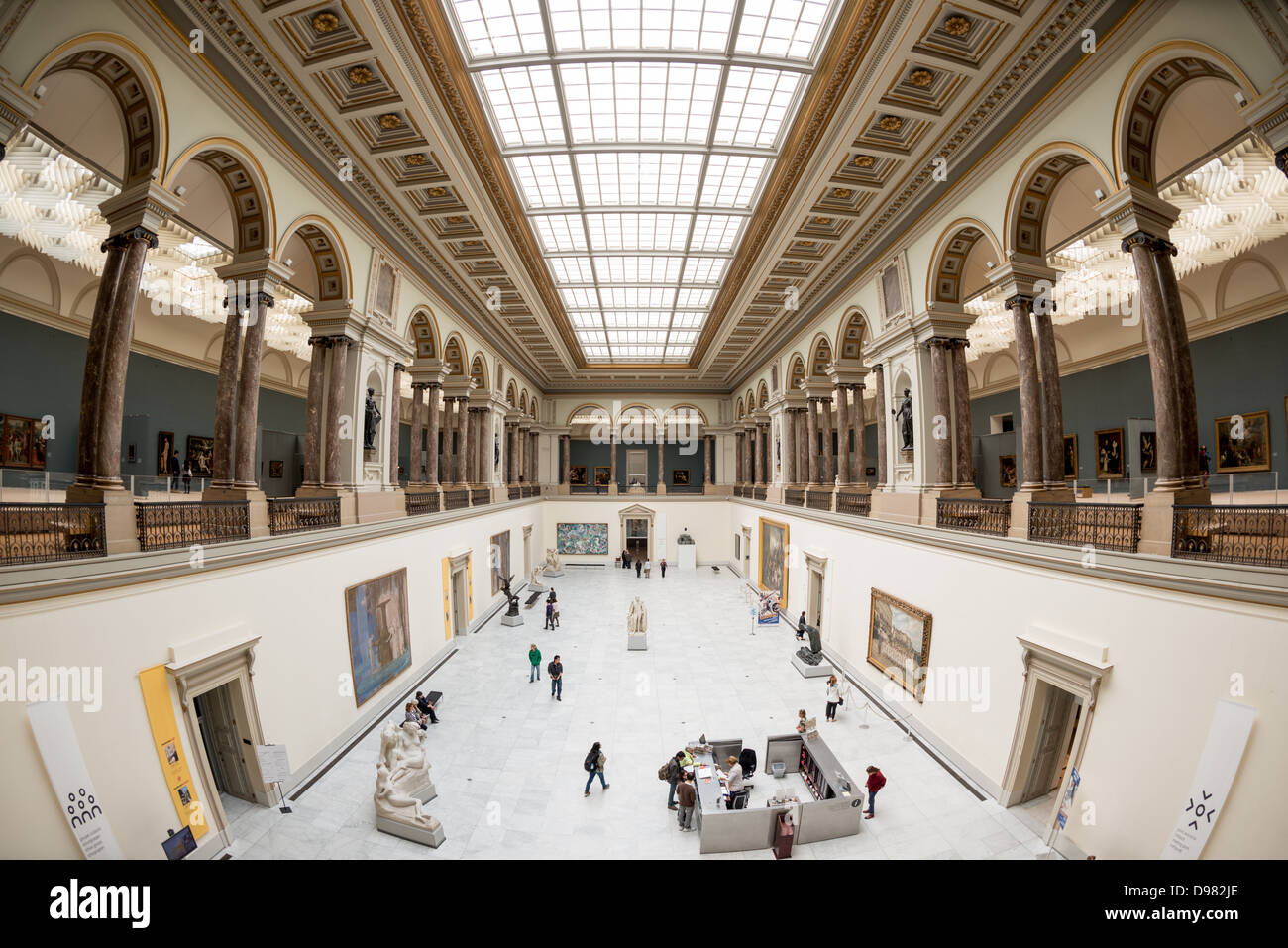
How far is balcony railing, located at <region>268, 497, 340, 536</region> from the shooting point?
8.55 metres

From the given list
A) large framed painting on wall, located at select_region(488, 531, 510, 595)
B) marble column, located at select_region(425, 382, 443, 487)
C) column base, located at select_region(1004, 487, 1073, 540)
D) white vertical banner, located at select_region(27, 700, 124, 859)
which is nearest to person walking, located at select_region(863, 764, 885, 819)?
column base, located at select_region(1004, 487, 1073, 540)

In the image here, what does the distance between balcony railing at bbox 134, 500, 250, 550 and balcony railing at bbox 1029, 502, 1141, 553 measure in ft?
38.5

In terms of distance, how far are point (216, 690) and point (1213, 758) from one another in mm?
11879

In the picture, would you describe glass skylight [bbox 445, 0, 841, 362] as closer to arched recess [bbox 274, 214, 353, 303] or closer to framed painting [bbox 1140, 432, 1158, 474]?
arched recess [bbox 274, 214, 353, 303]

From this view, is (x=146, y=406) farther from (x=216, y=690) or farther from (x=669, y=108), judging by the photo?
(x=669, y=108)

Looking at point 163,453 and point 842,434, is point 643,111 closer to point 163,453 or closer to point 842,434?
point 842,434

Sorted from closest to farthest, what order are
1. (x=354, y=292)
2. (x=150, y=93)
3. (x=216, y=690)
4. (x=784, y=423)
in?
(x=150, y=93) → (x=216, y=690) → (x=354, y=292) → (x=784, y=423)

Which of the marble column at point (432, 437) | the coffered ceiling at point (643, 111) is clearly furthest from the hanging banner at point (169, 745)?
the marble column at point (432, 437)

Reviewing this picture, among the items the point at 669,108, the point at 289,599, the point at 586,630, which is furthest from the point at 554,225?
the point at 586,630

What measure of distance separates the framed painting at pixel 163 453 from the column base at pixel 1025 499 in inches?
767

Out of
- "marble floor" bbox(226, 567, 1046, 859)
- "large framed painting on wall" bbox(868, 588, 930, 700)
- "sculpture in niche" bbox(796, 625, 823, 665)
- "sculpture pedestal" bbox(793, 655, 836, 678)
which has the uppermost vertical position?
"large framed painting on wall" bbox(868, 588, 930, 700)

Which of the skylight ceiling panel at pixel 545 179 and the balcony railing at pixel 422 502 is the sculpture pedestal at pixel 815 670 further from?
the skylight ceiling panel at pixel 545 179

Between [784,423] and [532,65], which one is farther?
[784,423]

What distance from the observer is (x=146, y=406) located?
44.8 feet
